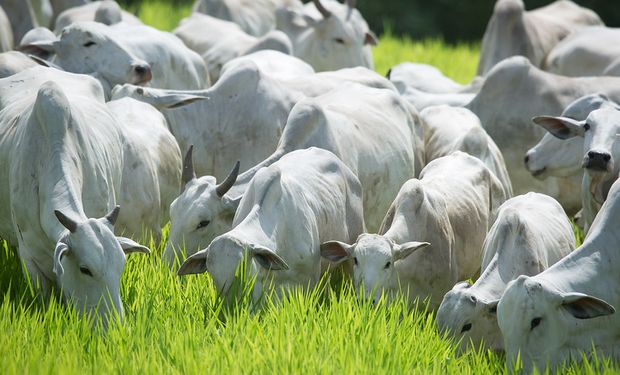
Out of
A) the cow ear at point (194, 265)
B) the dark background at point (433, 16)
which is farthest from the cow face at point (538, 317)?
the dark background at point (433, 16)

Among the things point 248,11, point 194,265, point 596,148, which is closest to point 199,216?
point 194,265

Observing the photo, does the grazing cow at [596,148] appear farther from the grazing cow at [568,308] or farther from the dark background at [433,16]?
the dark background at [433,16]

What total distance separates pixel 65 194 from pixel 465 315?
1851mm

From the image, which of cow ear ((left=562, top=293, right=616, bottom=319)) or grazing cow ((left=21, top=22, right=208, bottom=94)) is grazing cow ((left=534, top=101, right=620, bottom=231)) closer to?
cow ear ((left=562, top=293, right=616, bottom=319))

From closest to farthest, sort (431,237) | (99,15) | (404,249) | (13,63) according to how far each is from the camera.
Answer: (404,249) < (431,237) < (13,63) < (99,15)

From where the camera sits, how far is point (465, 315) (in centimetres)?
581

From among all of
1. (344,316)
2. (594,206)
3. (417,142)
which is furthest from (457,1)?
(344,316)

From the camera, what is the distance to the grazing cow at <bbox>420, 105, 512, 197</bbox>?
26.7 feet

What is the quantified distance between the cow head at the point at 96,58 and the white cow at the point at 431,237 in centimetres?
211

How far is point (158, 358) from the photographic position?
5.40 metres

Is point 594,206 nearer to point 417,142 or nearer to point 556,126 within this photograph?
point 556,126

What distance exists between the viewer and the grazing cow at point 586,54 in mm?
11117

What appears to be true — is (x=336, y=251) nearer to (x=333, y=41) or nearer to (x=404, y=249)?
(x=404, y=249)

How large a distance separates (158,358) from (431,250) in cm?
184
